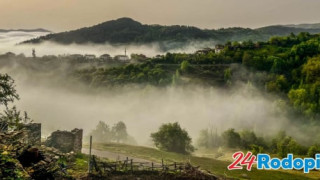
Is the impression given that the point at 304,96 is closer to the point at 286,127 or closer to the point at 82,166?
the point at 286,127

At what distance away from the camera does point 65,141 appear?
45938 mm

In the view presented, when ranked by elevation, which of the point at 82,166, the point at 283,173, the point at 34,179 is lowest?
the point at 283,173

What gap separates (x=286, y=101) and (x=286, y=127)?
22.1 metres

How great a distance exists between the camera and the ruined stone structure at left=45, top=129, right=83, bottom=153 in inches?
1784

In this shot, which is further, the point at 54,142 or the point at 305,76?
the point at 305,76

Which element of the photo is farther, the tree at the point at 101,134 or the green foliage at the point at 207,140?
the tree at the point at 101,134

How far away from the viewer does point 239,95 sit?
522 ft

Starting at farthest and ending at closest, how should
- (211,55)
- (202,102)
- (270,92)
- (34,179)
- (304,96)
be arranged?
1. (211,55)
2. (202,102)
3. (270,92)
4. (304,96)
5. (34,179)

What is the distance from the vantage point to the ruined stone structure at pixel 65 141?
45.3 m

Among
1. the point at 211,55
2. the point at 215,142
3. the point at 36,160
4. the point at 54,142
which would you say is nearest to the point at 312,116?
the point at 215,142

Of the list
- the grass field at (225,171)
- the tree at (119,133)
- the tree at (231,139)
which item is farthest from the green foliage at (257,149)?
the tree at (119,133)

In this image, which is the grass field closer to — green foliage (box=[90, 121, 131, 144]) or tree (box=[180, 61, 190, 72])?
green foliage (box=[90, 121, 131, 144])

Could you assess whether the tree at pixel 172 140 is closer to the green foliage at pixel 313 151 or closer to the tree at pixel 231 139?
the tree at pixel 231 139

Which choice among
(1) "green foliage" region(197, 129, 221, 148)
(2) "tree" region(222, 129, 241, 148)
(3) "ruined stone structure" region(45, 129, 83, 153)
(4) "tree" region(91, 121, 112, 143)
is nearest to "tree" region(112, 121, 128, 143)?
(4) "tree" region(91, 121, 112, 143)
